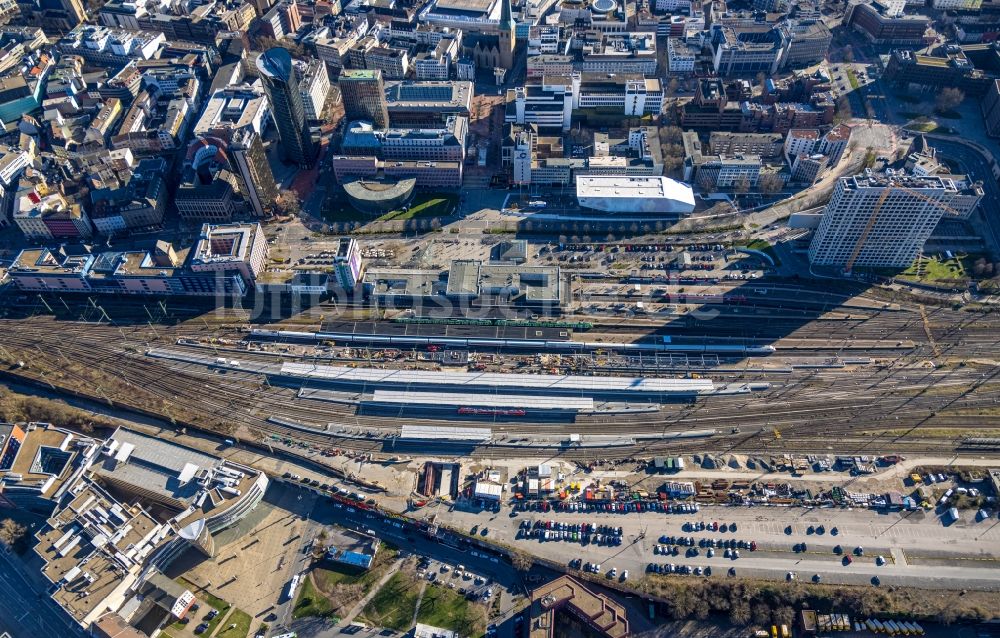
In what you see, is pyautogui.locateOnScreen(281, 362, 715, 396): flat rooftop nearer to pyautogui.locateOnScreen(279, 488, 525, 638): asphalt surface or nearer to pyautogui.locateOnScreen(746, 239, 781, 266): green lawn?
pyautogui.locateOnScreen(279, 488, 525, 638): asphalt surface

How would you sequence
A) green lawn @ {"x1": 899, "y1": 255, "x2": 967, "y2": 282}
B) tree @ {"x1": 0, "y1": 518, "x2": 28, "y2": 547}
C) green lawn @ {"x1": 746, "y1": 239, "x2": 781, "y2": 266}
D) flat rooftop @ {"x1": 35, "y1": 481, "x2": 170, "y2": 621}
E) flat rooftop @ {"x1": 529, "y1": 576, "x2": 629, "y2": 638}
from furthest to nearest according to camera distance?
green lawn @ {"x1": 746, "y1": 239, "x2": 781, "y2": 266} → green lawn @ {"x1": 899, "y1": 255, "x2": 967, "y2": 282} → tree @ {"x1": 0, "y1": 518, "x2": 28, "y2": 547} → flat rooftop @ {"x1": 35, "y1": 481, "x2": 170, "y2": 621} → flat rooftop @ {"x1": 529, "y1": 576, "x2": 629, "y2": 638}

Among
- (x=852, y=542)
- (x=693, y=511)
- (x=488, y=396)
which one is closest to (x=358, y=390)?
(x=488, y=396)

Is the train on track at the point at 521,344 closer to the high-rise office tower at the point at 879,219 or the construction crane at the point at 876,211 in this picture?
the high-rise office tower at the point at 879,219

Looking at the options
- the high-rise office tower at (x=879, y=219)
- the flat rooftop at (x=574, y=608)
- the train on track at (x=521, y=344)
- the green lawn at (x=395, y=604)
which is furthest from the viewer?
the train on track at (x=521, y=344)

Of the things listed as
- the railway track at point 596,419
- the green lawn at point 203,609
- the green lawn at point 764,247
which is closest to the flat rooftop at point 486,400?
the railway track at point 596,419

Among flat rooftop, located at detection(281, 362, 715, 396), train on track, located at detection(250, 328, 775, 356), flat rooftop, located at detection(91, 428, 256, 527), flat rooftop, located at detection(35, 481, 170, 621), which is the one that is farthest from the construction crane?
flat rooftop, located at detection(35, 481, 170, 621)

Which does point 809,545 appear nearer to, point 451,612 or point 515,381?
point 515,381
